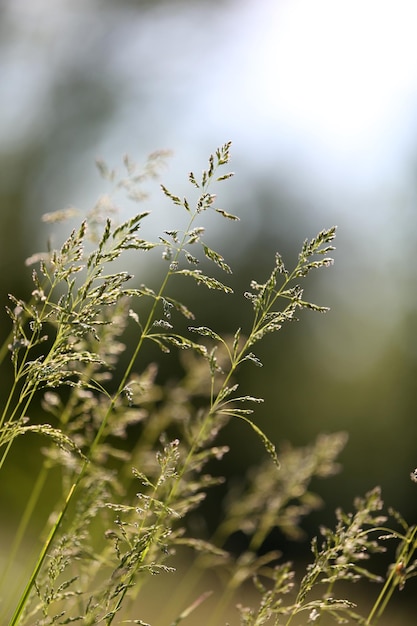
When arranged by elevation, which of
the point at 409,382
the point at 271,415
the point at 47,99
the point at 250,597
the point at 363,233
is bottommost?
the point at 250,597

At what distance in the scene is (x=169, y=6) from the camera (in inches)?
872

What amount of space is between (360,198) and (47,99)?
9.48 m

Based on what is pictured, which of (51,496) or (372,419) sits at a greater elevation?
(372,419)

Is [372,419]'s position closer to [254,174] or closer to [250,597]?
[250,597]

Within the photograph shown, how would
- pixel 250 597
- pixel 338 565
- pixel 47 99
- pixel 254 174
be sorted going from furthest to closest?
pixel 47 99, pixel 254 174, pixel 250 597, pixel 338 565

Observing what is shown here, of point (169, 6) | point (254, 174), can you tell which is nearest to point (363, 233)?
point (254, 174)

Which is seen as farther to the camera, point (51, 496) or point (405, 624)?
point (51, 496)

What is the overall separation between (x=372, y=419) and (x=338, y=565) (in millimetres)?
12177

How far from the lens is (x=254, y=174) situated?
17.0 meters

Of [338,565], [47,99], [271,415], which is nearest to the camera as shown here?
[338,565]

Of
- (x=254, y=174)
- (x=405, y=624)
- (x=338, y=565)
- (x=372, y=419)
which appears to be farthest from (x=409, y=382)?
(x=338, y=565)

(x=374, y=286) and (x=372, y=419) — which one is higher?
(x=374, y=286)

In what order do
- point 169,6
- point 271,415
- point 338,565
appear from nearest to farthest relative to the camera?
1. point 338,565
2. point 271,415
3. point 169,6

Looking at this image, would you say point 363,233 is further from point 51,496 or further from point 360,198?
point 51,496
